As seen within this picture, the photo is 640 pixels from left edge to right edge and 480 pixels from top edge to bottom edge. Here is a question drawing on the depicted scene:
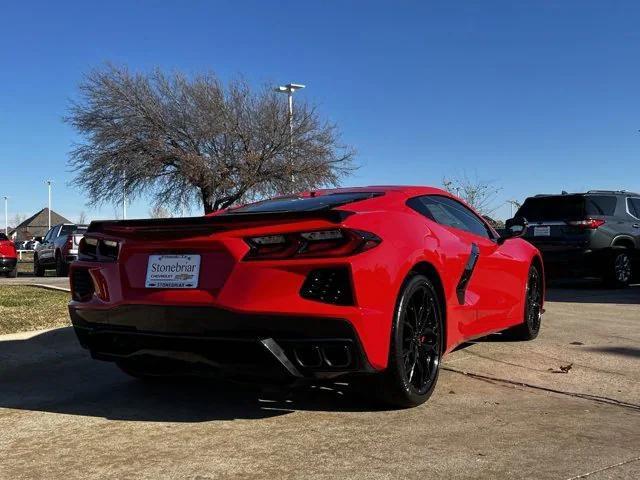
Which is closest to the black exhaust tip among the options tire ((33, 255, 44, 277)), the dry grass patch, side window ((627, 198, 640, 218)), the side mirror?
the side mirror

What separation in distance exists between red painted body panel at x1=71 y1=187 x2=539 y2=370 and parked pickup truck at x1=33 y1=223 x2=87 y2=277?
1317cm

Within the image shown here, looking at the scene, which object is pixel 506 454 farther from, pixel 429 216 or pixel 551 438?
pixel 429 216

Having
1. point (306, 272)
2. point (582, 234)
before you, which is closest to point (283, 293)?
point (306, 272)

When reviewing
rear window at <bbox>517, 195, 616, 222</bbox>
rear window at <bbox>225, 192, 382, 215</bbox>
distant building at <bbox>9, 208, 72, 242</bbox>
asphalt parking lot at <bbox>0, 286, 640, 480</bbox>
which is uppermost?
distant building at <bbox>9, 208, 72, 242</bbox>

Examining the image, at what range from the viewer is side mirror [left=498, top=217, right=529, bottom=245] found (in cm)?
586

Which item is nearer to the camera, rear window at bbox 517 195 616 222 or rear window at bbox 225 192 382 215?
rear window at bbox 225 192 382 215

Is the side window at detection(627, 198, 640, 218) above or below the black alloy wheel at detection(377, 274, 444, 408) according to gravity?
above

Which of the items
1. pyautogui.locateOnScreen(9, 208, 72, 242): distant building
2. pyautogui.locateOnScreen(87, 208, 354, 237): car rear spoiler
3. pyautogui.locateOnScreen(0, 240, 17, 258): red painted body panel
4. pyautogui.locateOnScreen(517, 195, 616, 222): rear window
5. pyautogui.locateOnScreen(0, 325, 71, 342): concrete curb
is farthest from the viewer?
pyautogui.locateOnScreen(9, 208, 72, 242): distant building

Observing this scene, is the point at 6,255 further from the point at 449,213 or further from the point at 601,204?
the point at 449,213

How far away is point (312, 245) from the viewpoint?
361 centimetres

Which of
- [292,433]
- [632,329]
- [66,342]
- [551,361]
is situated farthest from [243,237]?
[632,329]

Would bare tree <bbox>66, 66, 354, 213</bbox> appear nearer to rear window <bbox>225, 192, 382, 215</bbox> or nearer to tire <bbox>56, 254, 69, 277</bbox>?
tire <bbox>56, 254, 69, 277</bbox>

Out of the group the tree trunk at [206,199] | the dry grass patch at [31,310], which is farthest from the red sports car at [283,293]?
the tree trunk at [206,199]

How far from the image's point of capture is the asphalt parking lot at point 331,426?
126 inches
